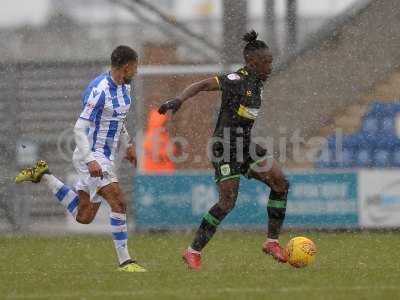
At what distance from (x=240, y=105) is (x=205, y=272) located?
5.21 ft

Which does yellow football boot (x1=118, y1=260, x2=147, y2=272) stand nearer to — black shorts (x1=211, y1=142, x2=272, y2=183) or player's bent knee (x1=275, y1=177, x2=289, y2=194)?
black shorts (x1=211, y1=142, x2=272, y2=183)

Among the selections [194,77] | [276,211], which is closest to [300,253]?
[276,211]

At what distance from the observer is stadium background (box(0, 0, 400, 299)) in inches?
695

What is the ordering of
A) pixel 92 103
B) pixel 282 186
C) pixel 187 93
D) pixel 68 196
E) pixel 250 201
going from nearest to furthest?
pixel 187 93 → pixel 92 103 → pixel 282 186 → pixel 68 196 → pixel 250 201

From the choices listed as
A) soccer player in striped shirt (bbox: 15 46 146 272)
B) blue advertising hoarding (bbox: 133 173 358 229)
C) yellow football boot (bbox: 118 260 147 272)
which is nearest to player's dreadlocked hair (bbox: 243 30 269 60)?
soccer player in striped shirt (bbox: 15 46 146 272)

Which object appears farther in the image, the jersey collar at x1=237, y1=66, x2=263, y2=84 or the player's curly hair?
the jersey collar at x1=237, y1=66, x2=263, y2=84

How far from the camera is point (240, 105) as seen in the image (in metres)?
11.1

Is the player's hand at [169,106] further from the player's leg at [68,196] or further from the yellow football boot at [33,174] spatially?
the yellow football boot at [33,174]

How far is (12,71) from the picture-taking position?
18.5 metres

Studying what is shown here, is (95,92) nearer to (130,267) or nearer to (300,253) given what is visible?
(130,267)

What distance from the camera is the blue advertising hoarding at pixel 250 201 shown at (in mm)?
16750

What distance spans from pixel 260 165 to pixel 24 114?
8.17 m

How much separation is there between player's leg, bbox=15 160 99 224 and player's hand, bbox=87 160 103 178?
3.13ft

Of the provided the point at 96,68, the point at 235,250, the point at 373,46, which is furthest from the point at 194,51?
the point at 235,250
